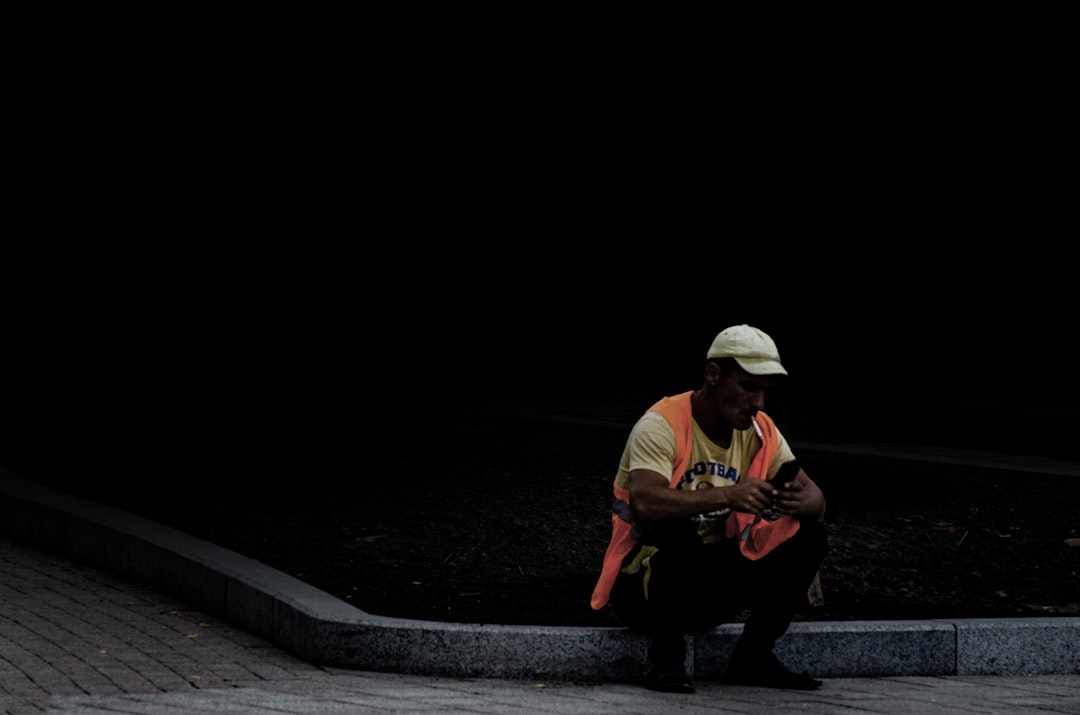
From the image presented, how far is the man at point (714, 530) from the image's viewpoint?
231 inches

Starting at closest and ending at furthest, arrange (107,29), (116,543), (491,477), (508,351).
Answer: (116,543) < (491,477) < (508,351) < (107,29)

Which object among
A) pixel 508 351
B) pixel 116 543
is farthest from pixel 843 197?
pixel 116 543

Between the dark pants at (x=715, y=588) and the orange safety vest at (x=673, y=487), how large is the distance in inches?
1.6

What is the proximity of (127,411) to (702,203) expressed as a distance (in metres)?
6.87

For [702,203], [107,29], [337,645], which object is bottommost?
[337,645]

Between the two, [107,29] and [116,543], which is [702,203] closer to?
[107,29]

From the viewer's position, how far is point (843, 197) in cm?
1741

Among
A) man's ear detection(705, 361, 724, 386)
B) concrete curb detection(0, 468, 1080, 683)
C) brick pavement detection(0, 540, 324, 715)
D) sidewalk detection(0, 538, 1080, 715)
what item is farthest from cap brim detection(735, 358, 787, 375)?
brick pavement detection(0, 540, 324, 715)

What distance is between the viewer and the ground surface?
7.18 metres

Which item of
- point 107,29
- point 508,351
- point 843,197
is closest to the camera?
point 843,197

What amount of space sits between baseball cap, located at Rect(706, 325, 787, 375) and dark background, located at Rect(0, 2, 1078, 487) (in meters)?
5.64

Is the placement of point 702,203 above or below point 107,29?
below

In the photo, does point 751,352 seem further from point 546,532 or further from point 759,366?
point 546,532

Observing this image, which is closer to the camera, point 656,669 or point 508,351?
point 656,669
